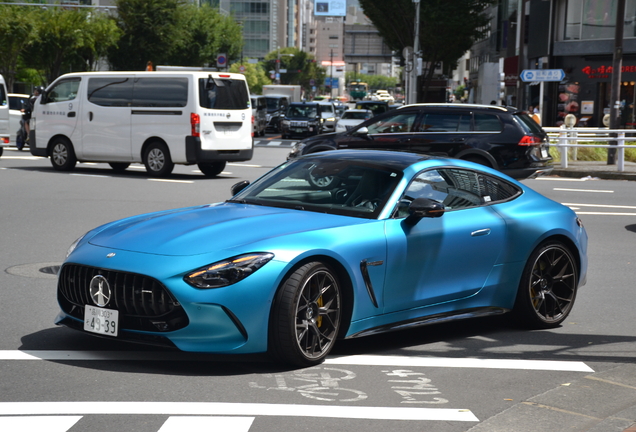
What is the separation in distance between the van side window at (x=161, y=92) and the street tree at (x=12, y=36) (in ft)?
104

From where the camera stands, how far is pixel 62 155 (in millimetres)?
20906

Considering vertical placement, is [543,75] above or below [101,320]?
above

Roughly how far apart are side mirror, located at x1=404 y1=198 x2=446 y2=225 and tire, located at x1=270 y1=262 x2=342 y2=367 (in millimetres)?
768

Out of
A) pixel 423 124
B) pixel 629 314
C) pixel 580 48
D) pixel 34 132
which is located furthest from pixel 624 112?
pixel 629 314

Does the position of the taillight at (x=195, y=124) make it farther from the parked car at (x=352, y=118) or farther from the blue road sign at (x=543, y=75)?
the parked car at (x=352, y=118)

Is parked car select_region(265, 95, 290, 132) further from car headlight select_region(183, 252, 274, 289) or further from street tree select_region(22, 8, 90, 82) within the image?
car headlight select_region(183, 252, 274, 289)

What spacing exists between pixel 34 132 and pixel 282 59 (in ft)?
409

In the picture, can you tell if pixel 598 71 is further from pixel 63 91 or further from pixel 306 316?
pixel 306 316

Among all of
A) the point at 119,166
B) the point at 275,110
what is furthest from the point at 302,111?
the point at 119,166

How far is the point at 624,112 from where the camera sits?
136 ft

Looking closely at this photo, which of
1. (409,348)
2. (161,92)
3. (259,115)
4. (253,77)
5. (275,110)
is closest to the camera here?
(409,348)

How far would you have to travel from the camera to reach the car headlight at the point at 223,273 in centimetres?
519

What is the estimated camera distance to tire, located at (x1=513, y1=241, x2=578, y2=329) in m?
6.84

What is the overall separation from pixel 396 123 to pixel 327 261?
13016 mm
